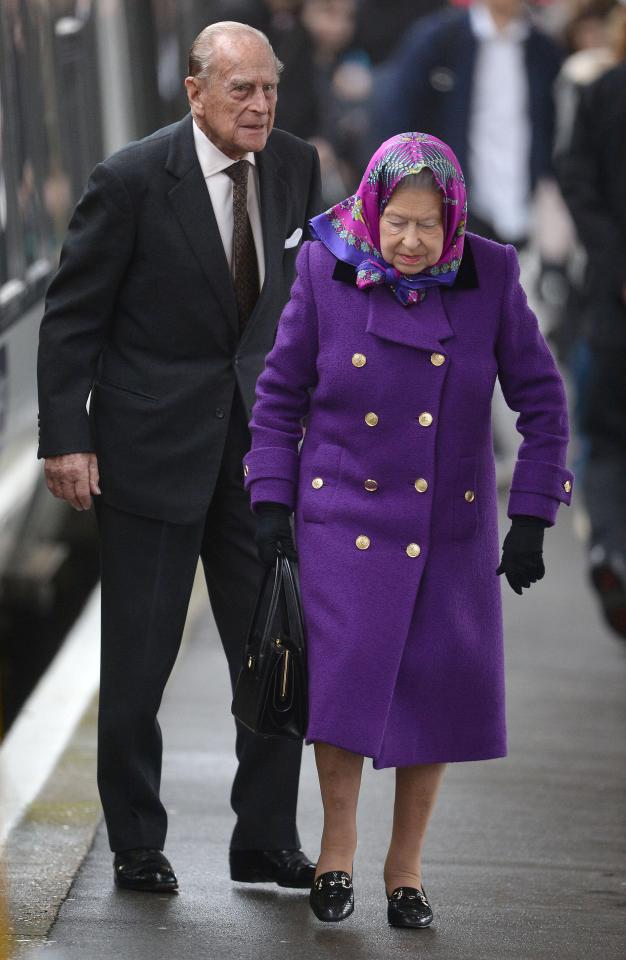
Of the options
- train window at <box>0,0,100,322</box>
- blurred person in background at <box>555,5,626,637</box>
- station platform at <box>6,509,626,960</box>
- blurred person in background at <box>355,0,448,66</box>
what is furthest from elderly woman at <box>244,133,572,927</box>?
blurred person in background at <box>355,0,448,66</box>

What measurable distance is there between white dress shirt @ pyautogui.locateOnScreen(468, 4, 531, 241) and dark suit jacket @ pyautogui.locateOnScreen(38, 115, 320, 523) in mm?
5513

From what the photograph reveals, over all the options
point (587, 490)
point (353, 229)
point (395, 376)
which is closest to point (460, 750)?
point (395, 376)

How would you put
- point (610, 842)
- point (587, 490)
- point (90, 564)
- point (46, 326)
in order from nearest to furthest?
point (46, 326) < point (610, 842) < point (587, 490) < point (90, 564)

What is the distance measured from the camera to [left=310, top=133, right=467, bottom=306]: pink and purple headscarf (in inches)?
172

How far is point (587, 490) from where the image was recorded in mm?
7922

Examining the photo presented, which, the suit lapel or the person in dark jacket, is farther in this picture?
the person in dark jacket

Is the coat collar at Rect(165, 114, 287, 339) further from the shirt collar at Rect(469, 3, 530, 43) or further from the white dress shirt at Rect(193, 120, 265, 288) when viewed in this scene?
the shirt collar at Rect(469, 3, 530, 43)

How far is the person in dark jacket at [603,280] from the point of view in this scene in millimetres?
7723

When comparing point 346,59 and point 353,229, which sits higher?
point 353,229

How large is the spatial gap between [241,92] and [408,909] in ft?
5.35

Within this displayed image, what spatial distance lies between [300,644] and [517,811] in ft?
4.84

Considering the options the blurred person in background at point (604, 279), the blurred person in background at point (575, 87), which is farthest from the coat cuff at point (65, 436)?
the blurred person in background at point (575, 87)

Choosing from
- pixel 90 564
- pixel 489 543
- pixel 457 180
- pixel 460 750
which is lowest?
pixel 90 564

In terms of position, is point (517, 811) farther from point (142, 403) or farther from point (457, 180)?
point (457, 180)
